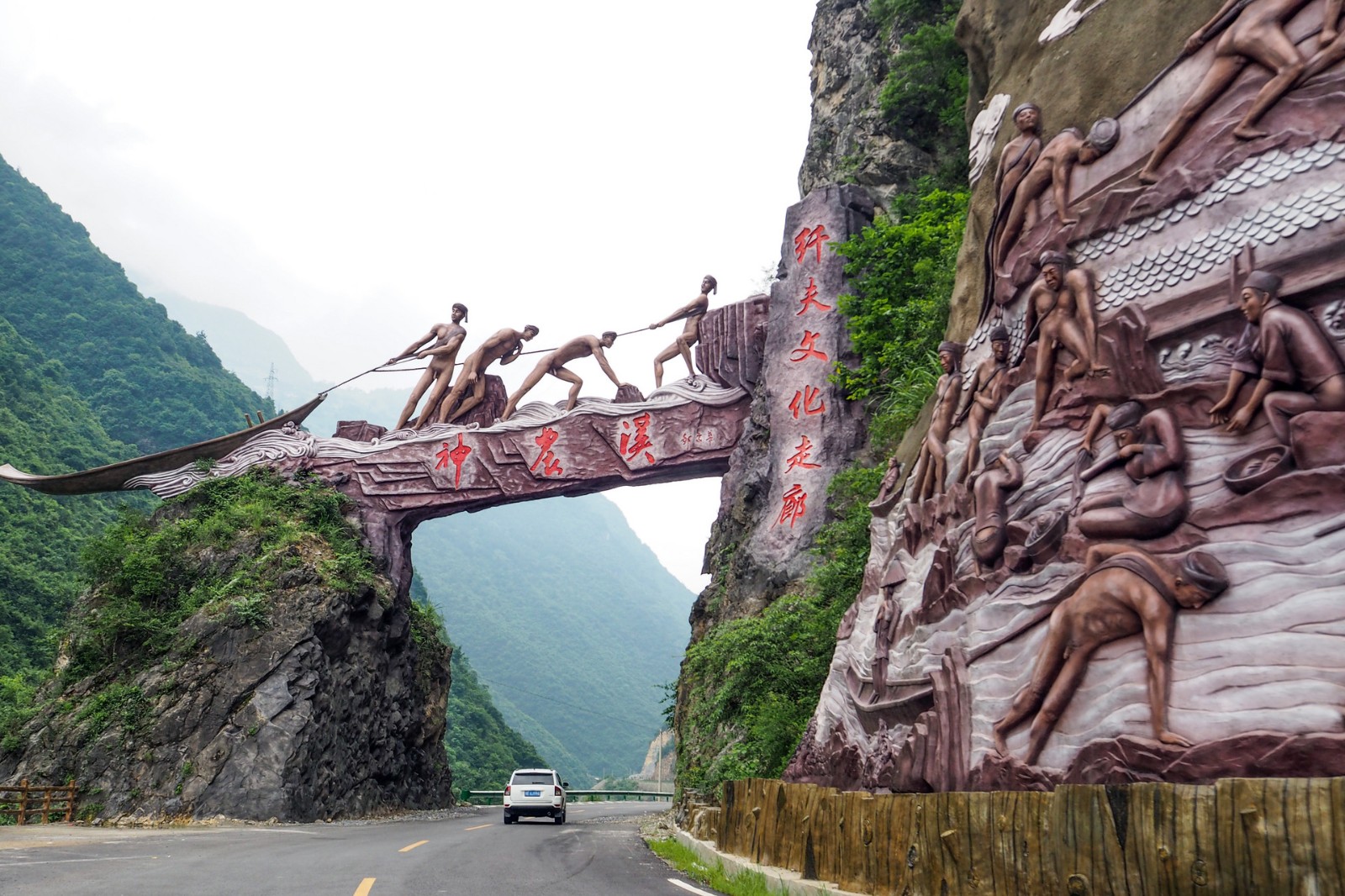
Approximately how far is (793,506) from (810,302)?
3209 millimetres

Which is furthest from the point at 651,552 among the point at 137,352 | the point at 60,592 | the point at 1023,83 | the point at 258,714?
the point at 1023,83

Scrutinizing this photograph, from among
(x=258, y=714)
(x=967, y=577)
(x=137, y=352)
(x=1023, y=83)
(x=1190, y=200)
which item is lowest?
(x=258, y=714)

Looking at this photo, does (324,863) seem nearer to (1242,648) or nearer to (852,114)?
(1242,648)

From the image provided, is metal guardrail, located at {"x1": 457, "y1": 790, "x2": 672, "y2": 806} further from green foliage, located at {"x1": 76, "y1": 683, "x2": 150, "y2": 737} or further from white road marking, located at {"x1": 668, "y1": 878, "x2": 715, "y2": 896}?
white road marking, located at {"x1": 668, "y1": 878, "x2": 715, "y2": 896}

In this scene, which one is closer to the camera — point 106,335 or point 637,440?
point 637,440

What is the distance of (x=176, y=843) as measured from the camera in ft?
35.8

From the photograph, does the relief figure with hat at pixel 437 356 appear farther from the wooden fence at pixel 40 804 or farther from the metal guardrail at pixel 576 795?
the metal guardrail at pixel 576 795

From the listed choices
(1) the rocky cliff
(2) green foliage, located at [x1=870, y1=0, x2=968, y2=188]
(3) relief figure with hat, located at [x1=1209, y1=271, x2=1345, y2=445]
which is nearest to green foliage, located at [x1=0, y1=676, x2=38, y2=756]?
(1) the rocky cliff

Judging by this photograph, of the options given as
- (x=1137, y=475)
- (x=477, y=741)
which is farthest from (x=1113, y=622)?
(x=477, y=741)

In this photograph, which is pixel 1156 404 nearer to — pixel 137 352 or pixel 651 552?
pixel 137 352

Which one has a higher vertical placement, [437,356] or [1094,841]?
[437,356]

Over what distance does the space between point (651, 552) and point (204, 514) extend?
132m

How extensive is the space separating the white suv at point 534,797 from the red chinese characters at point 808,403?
7.69 metres

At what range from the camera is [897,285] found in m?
15.1
